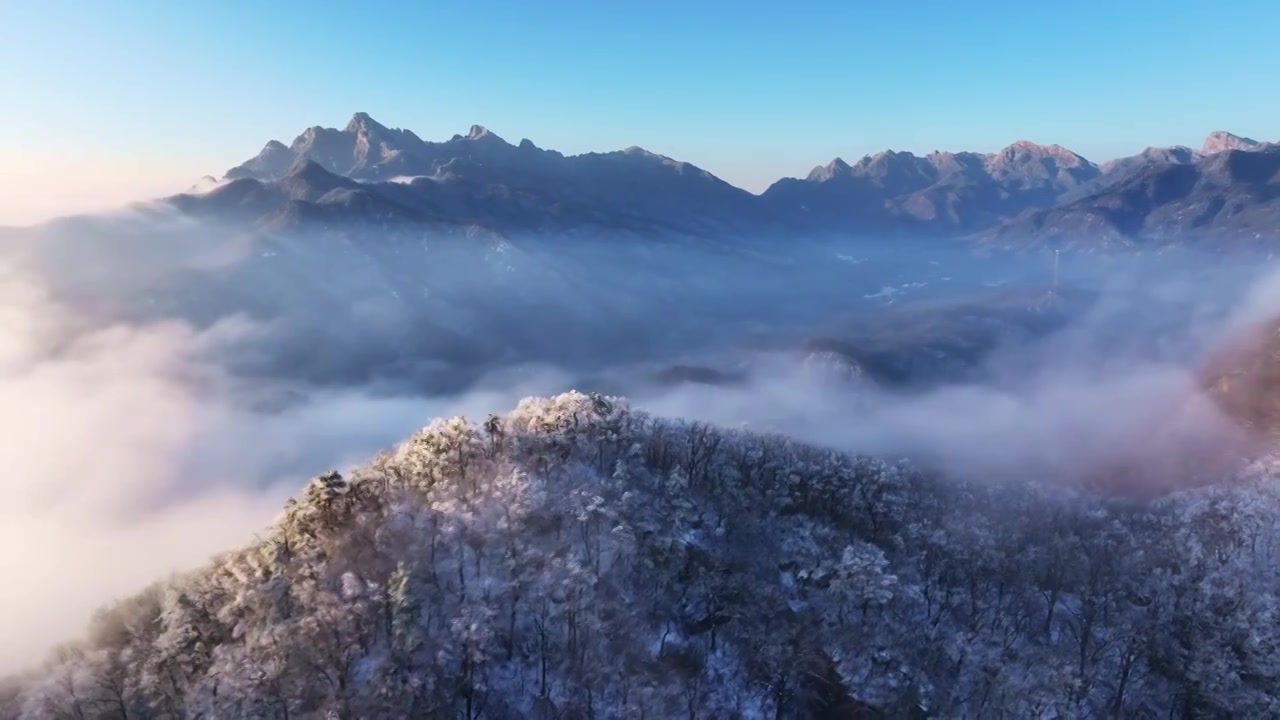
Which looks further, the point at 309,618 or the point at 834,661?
the point at 834,661

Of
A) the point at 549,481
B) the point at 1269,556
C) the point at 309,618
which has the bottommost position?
the point at 1269,556

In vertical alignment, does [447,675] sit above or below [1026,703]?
above

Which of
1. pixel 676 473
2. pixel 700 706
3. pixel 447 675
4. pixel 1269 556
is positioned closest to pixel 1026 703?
pixel 700 706

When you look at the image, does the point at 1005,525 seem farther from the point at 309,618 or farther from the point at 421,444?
the point at 309,618

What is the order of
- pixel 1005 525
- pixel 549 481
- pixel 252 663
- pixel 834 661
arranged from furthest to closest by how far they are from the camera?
1. pixel 1005 525
2. pixel 549 481
3. pixel 834 661
4. pixel 252 663

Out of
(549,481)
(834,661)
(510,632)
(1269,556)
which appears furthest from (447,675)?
(1269,556)

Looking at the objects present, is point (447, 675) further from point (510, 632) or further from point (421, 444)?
point (421, 444)

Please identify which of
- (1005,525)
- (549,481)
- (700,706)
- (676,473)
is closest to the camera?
(700,706)
